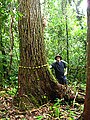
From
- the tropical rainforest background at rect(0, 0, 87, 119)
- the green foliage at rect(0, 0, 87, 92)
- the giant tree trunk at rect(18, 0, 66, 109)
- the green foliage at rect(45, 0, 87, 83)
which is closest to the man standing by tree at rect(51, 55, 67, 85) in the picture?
the giant tree trunk at rect(18, 0, 66, 109)

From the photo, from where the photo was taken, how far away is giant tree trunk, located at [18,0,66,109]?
6895mm

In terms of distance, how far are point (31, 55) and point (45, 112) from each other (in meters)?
1.52

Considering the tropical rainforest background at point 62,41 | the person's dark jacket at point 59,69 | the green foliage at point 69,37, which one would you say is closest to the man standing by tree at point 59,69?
the person's dark jacket at point 59,69

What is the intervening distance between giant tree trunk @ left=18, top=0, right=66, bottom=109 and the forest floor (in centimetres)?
40

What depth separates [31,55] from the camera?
6910 mm

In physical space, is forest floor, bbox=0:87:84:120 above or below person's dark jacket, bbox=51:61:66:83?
below

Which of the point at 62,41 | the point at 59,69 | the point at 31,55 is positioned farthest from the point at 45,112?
the point at 62,41

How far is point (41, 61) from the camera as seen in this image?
23.2ft

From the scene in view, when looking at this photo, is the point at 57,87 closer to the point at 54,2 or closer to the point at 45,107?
the point at 45,107

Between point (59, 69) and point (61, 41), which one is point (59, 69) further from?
point (61, 41)

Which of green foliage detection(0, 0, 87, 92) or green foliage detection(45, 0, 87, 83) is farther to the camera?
green foliage detection(45, 0, 87, 83)

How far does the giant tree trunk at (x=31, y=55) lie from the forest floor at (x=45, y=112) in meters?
0.40

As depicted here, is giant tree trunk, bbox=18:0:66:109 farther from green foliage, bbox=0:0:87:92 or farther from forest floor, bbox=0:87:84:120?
green foliage, bbox=0:0:87:92

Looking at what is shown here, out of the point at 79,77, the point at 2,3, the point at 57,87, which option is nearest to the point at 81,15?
the point at 79,77
